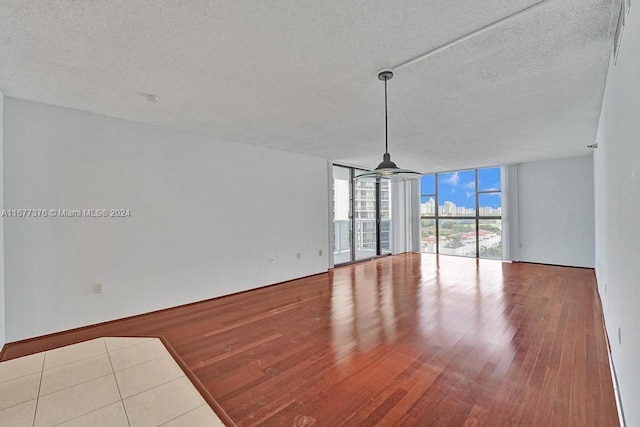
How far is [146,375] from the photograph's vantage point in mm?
2443

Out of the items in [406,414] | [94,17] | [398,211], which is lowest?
[406,414]

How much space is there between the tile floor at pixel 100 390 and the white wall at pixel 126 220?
0.80m

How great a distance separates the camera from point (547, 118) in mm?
3787

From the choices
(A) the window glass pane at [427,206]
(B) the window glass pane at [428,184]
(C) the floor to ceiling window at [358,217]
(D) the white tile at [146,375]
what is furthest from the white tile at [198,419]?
(B) the window glass pane at [428,184]

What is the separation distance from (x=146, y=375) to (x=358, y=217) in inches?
241

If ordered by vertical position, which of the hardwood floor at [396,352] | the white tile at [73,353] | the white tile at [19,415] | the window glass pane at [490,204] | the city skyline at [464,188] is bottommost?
the white tile at [19,415]

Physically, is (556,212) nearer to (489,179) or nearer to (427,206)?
(489,179)

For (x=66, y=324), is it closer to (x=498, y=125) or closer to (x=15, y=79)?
(x=15, y=79)

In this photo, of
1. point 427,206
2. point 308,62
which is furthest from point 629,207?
point 427,206

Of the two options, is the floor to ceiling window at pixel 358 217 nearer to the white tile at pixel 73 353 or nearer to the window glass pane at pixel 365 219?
the window glass pane at pixel 365 219

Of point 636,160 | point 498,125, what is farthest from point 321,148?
point 636,160

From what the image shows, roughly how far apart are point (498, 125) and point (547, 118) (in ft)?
1.82

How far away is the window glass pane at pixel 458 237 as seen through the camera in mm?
8250

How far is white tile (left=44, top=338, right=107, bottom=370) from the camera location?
2.65 meters
